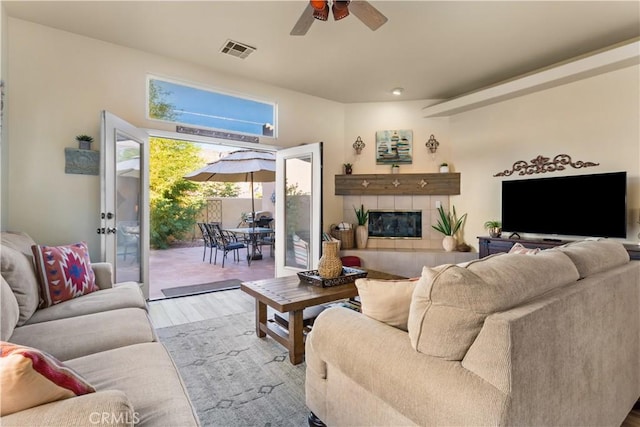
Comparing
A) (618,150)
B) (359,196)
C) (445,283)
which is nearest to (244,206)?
(359,196)

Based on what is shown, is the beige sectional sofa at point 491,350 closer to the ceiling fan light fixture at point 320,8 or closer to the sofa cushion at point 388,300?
the sofa cushion at point 388,300

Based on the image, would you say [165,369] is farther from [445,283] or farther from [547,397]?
[547,397]

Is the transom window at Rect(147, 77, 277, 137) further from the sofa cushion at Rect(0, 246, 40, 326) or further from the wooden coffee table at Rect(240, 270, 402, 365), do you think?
the wooden coffee table at Rect(240, 270, 402, 365)

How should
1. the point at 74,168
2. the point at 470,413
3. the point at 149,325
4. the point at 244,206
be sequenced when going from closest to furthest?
the point at 470,413 < the point at 149,325 < the point at 74,168 < the point at 244,206

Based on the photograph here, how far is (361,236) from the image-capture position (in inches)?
197

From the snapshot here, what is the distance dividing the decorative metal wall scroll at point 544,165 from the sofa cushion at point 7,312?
495cm

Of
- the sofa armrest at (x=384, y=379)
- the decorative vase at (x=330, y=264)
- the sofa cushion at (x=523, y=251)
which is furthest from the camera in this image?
the decorative vase at (x=330, y=264)

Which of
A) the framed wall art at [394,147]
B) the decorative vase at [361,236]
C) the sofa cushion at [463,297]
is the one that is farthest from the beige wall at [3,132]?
the framed wall art at [394,147]

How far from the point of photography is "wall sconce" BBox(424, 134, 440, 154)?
16.5ft

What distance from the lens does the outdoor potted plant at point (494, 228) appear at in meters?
4.20

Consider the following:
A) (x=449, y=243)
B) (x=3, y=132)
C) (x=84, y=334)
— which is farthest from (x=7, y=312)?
(x=449, y=243)

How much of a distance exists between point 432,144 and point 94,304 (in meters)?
4.71

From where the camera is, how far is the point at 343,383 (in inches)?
54.8

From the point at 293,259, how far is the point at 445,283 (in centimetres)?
368
